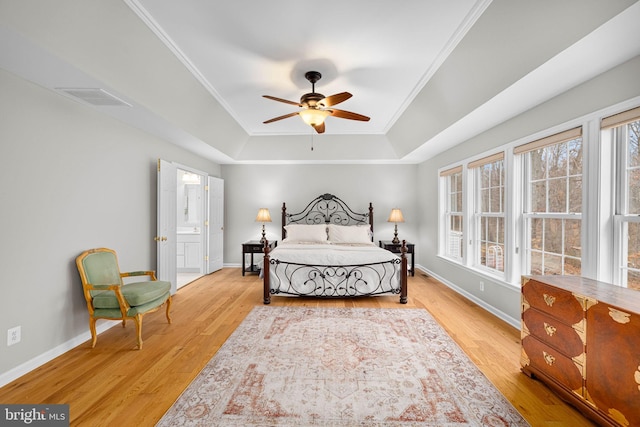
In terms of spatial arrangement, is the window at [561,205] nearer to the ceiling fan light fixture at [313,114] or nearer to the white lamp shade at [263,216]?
the ceiling fan light fixture at [313,114]

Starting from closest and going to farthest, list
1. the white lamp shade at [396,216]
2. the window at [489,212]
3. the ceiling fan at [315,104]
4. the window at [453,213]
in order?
1. the ceiling fan at [315,104]
2. the window at [489,212]
3. the window at [453,213]
4. the white lamp shade at [396,216]

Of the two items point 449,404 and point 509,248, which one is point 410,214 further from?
point 449,404

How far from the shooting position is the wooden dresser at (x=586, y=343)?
1562mm

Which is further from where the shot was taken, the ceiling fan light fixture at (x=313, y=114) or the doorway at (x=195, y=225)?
the doorway at (x=195, y=225)

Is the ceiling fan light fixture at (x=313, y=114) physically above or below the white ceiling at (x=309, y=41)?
below

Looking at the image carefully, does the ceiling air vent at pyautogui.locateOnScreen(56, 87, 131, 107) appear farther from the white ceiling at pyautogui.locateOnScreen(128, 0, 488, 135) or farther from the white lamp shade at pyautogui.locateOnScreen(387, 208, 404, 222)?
the white lamp shade at pyautogui.locateOnScreen(387, 208, 404, 222)

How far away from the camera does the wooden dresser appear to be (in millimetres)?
1562

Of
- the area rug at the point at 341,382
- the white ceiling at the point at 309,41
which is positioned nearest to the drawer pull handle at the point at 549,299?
the area rug at the point at 341,382

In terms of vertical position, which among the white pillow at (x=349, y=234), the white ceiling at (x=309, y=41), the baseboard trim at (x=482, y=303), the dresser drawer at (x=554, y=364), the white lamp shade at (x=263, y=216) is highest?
the white ceiling at (x=309, y=41)

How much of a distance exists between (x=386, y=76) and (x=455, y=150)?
212 cm

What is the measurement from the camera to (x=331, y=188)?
6.49 m

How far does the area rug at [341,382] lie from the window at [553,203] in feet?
4.40

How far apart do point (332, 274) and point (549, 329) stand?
8.66ft

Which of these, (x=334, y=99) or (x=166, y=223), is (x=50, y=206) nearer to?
(x=166, y=223)
